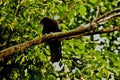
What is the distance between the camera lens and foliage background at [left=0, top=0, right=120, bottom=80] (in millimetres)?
6129

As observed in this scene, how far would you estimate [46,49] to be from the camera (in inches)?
261

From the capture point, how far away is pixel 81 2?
628 cm

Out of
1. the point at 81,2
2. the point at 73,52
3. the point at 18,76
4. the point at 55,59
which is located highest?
the point at 81,2

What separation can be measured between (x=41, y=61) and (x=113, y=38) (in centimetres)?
258

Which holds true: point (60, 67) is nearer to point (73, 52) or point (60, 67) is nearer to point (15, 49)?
point (73, 52)

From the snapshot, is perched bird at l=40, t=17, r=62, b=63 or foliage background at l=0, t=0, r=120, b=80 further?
foliage background at l=0, t=0, r=120, b=80

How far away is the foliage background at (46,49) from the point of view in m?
6.13

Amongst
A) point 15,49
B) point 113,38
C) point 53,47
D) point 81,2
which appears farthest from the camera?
point 113,38

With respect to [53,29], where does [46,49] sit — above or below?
below

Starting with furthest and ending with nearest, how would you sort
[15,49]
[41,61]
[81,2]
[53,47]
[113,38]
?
[113,38]
[41,61]
[81,2]
[53,47]
[15,49]

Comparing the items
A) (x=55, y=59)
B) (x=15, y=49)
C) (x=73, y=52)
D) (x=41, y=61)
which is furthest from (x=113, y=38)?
(x=15, y=49)

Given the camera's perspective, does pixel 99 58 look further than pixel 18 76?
No

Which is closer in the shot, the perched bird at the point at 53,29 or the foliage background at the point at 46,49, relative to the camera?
the perched bird at the point at 53,29

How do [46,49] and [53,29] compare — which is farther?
[46,49]
